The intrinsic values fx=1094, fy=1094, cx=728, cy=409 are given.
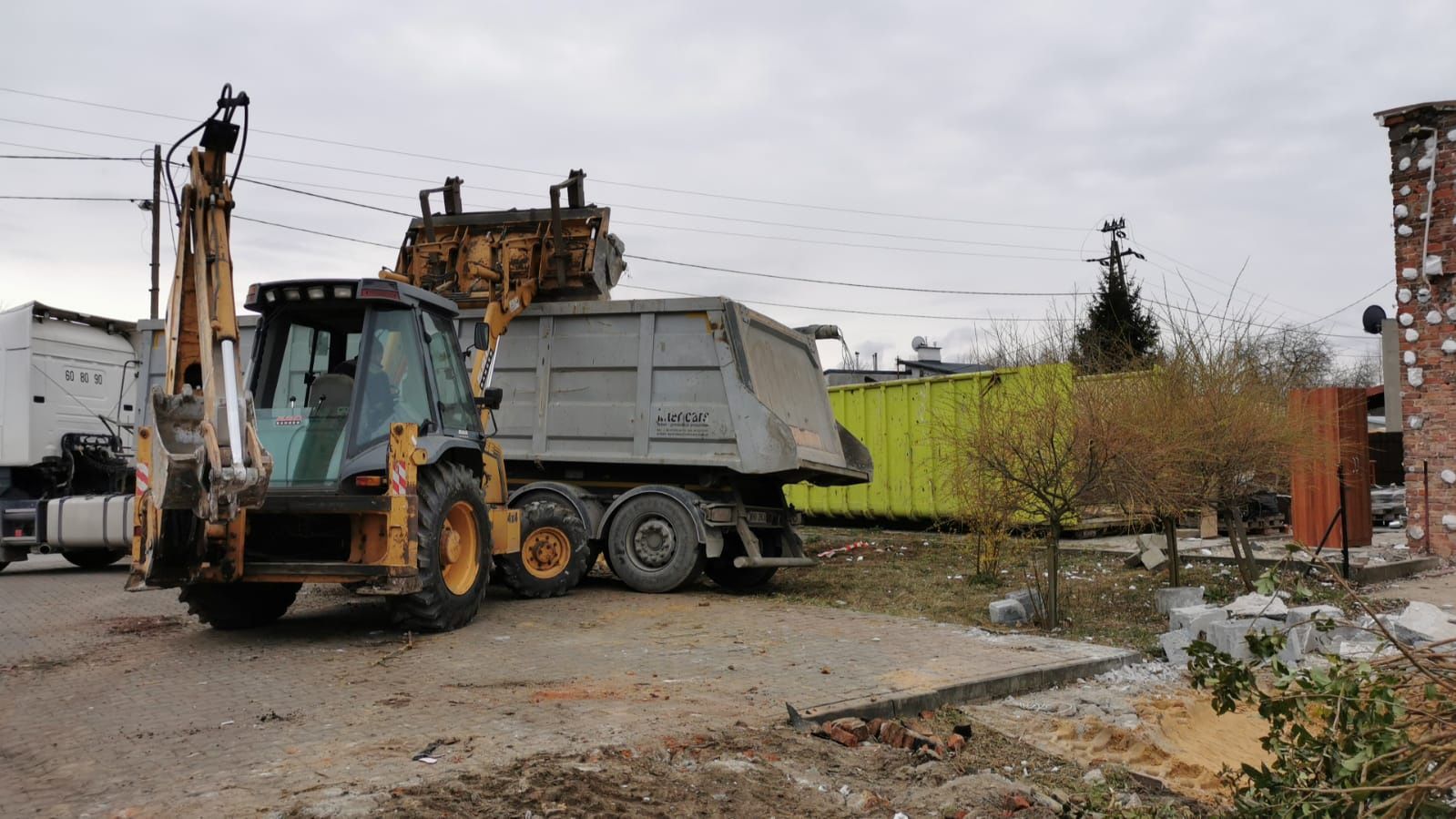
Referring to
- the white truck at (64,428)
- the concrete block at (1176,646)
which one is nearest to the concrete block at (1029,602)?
the concrete block at (1176,646)

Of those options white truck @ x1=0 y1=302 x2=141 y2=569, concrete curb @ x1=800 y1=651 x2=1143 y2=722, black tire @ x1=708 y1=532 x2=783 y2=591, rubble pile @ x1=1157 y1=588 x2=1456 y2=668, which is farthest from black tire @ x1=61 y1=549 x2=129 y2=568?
rubble pile @ x1=1157 y1=588 x2=1456 y2=668

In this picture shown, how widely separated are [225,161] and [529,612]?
396 cm

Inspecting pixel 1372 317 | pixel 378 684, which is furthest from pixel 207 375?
pixel 1372 317

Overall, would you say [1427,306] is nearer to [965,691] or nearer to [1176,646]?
[1176,646]

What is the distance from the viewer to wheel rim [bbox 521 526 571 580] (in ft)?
31.8

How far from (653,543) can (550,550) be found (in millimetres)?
945

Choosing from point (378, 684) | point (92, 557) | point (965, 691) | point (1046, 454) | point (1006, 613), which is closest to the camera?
point (378, 684)

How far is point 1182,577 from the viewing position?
1095 cm

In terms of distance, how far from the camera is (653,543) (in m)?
10.1

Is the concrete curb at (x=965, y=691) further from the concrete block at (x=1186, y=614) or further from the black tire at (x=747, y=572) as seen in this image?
the black tire at (x=747, y=572)

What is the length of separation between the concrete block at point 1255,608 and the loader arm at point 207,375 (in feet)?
21.2

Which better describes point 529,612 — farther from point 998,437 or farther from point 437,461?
point 998,437

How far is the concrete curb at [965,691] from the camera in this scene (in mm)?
5270

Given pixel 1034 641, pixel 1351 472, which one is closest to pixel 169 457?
pixel 1034 641
